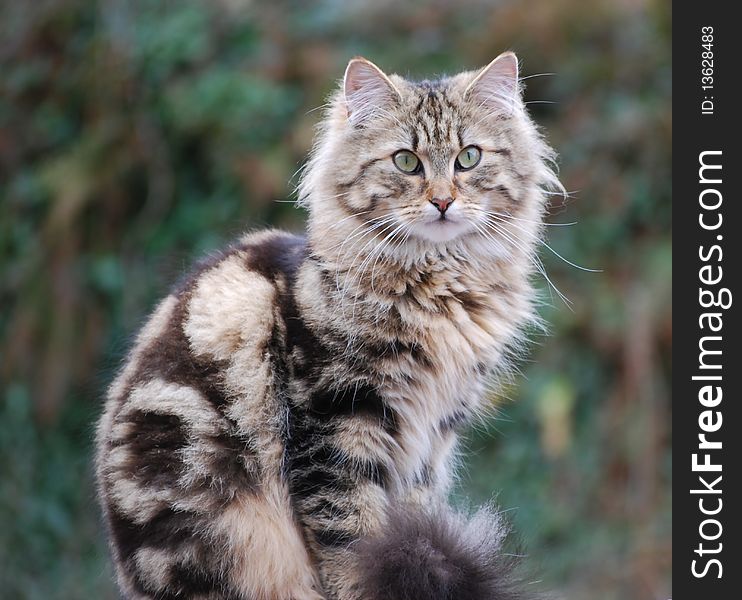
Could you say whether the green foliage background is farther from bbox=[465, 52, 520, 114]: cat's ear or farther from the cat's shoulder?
bbox=[465, 52, 520, 114]: cat's ear

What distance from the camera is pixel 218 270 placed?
2.98 meters

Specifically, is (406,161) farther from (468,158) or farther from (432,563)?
(432,563)

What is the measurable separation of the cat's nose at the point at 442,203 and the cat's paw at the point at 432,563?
87 cm

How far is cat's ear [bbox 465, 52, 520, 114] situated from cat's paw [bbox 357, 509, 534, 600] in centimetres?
129

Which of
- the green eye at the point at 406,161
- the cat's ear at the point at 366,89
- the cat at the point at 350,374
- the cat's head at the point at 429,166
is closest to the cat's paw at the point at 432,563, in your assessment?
the cat at the point at 350,374

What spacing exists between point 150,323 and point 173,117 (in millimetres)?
3329

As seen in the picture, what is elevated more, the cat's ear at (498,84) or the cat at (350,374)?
the cat's ear at (498,84)

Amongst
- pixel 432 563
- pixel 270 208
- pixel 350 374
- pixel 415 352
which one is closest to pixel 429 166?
pixel 415 352

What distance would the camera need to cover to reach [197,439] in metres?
2.66

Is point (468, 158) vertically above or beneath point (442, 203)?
above

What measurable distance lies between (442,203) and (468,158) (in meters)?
0.21

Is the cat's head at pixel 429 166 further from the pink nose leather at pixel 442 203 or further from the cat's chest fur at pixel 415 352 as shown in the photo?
the cat's chest fur at pixel 415 352

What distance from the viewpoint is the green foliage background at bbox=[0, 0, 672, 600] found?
216 inches

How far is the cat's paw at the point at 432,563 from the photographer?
2492mm
